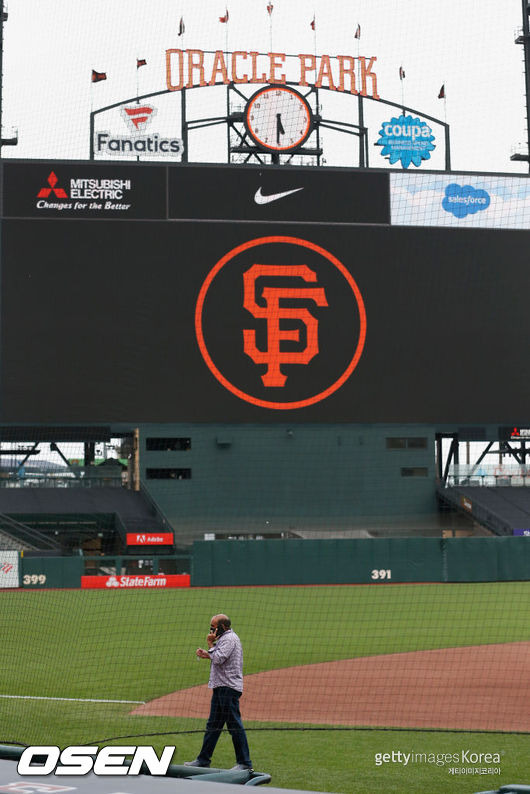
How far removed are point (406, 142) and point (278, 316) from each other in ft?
32.7

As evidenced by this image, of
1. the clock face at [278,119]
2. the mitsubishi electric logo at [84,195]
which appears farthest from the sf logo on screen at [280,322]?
the clock face at [278,119]

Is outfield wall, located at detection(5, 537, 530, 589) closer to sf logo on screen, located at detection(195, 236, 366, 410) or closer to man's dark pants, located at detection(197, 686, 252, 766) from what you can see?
sf logo on screen, located at detection(195, 236, 366, 410)

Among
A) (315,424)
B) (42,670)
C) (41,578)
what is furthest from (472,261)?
(42,670)

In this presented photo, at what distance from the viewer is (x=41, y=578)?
115ft

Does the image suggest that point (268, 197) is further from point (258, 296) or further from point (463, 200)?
point (463, 200)

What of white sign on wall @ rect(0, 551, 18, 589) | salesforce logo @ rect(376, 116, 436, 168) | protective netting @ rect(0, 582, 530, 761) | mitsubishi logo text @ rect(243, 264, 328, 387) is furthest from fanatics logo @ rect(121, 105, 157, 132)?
protective netting @ rect(0, 582, 530, 761)

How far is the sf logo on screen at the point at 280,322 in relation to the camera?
44.0 meters

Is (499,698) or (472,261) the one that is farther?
(472,261)

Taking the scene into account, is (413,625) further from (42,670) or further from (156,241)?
(156,241)

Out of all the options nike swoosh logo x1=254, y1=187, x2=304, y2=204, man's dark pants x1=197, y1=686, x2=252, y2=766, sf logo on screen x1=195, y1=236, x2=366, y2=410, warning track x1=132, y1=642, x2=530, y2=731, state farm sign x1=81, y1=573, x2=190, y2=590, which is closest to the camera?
man's dark pants x1=197, y1=686, x2=252, y2=766

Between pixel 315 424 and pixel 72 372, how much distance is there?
10.2 m

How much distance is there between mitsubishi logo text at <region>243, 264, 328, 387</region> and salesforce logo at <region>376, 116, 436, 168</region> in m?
6.94

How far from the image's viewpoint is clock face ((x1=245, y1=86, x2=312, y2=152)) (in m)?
46.4

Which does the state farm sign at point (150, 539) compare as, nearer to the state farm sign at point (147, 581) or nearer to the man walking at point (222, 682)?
the state farm sign at point (147, 581)
